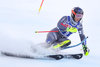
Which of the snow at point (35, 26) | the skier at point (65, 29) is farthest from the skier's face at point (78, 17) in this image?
the snow at point (35, 26)

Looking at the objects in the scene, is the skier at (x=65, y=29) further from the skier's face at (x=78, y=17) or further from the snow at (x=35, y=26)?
the snow at (x=35, y=26)

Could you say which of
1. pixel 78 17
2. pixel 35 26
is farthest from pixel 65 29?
pixel 35 26

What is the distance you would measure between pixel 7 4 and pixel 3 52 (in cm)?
745

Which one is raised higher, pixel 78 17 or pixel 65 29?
pixel 78 17

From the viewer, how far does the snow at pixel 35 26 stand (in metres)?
6.33

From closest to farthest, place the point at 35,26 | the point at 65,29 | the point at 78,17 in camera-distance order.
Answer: the point at 78,17, the point at 65,29, the point at 35,26

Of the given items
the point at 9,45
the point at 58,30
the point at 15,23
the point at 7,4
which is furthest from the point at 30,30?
the point at 7,4

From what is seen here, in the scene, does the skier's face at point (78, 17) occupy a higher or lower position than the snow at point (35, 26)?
higher

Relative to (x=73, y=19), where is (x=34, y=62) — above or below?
below

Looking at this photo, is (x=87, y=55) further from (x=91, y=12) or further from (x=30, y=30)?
(x=91, y=12)

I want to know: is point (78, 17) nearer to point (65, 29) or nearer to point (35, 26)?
point (65, 29)

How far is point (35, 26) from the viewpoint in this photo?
10234 mm

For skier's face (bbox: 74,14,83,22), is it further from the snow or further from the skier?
the snow

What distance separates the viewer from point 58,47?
6.98 m
